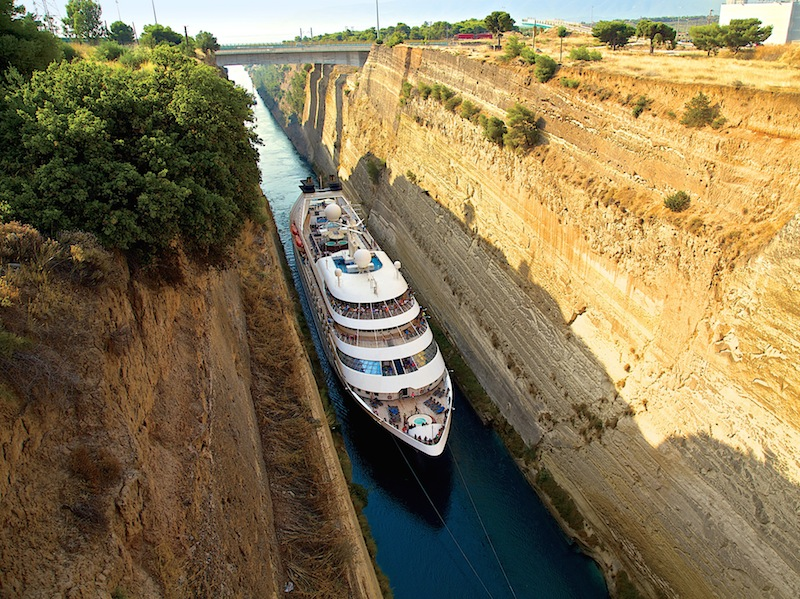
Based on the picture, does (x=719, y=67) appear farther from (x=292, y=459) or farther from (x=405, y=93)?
(x=405, y=93)

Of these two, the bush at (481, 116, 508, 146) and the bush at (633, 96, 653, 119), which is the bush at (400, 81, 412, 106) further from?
the bush at (633, 96, 653, 119)

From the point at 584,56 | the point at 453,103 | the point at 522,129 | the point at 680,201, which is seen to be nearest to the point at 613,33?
the point at 584,56

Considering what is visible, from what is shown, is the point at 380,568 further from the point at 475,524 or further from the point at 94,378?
the point at 94,378

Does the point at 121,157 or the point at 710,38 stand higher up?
the point at 710,38

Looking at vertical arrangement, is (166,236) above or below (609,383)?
above

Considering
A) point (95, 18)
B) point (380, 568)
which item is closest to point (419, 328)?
point (380, 568)

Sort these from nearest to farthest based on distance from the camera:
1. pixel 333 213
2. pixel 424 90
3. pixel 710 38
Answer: pixel 710 38
pixel 333 213
pixel 424 90

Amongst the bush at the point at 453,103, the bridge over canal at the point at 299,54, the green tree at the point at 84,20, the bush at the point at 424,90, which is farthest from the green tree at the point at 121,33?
the bush at the point at 453,103
